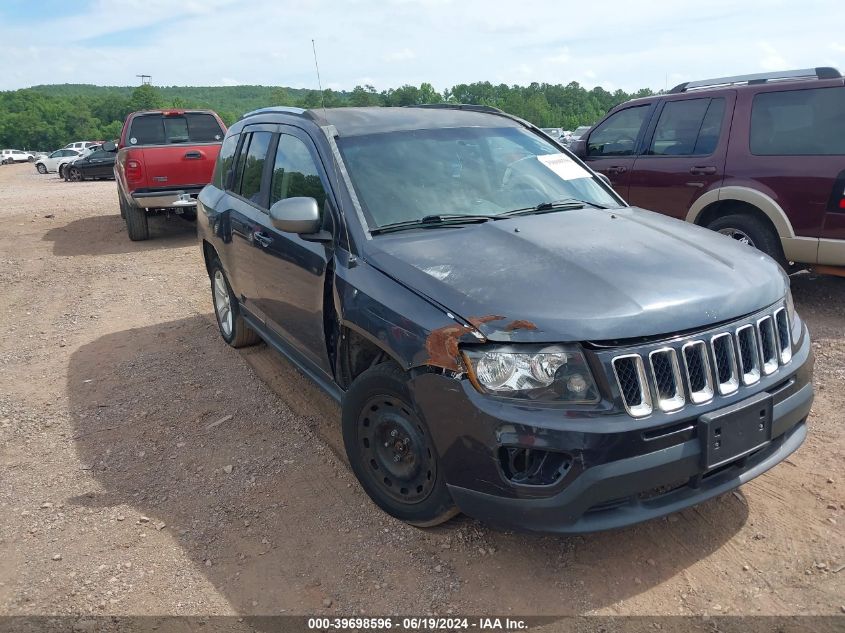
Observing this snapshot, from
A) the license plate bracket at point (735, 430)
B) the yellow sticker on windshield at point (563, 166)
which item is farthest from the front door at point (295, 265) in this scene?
the license plate bracket at point (735, 430)

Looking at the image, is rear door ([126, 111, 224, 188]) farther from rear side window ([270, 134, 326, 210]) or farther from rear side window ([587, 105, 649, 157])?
rear side window ([270, 134, 326, 210])

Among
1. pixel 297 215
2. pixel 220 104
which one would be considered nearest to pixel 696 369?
pixel 297 215

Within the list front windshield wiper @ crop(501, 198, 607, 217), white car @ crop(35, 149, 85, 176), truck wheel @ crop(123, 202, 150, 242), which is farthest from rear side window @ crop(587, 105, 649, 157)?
white car @ crop(35, 149, 85, 176)

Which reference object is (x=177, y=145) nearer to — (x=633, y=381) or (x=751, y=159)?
(x=751, y=159)

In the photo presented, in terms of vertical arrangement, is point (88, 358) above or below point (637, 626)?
above

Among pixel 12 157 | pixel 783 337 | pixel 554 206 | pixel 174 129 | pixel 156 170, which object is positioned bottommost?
pixel 783 337

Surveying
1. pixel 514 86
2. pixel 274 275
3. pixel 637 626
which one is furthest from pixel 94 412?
pixel 514 86

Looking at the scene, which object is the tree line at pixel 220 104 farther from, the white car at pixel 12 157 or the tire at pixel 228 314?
the white car at pixel 12 157

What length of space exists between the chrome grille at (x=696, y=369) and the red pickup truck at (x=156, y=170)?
28.3 feet

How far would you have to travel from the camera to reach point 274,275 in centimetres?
415

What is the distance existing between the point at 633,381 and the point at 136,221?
9901 millimetres

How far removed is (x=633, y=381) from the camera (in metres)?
2.47

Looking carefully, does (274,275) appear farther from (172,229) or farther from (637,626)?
(172,229)

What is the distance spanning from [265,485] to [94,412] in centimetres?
176
